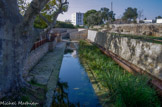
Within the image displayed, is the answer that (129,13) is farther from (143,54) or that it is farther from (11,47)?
(11,47)

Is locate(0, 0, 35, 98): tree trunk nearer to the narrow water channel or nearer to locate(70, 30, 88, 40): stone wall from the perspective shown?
the narrow water channel

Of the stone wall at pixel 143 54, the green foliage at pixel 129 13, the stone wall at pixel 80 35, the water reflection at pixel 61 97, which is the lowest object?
the water reflection at pixel 61 97

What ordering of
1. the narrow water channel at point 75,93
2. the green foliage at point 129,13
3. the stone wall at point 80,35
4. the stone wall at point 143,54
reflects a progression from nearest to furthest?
the narrow water channel at point 75,93 < the stone wall at point 143,54 < the stone wall at point 80,35 < the green foliage at point 129,13

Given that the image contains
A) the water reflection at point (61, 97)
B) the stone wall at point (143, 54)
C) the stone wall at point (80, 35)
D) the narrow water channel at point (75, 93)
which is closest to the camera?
the water reflection at point (61, 97)

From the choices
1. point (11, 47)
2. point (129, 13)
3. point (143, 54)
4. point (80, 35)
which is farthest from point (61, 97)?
point (129, 13)

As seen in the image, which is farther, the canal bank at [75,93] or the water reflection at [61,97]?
the canal bank at [75,93]

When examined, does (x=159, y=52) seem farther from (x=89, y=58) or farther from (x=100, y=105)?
(x=89, y=58)

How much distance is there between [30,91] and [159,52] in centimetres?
469

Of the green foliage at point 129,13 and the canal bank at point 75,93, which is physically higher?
the green foliage at point 129,13

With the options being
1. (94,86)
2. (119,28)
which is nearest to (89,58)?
(94,86)

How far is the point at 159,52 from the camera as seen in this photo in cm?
543

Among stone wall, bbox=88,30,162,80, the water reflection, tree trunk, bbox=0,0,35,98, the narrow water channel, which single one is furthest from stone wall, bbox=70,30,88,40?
tree trunk, bbox=0,0,35,98

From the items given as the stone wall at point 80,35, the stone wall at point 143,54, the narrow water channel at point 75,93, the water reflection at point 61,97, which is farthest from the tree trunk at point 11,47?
the stone wall at point 80,35

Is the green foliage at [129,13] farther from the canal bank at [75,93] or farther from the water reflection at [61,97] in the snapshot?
the water reflection at [61,97]
